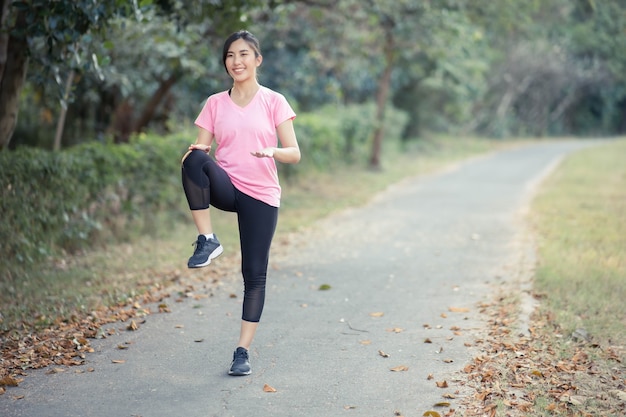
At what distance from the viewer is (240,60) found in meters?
4.84

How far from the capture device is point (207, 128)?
4.96m

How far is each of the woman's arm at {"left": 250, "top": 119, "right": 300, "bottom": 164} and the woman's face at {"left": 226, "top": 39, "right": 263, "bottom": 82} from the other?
0.38 meters

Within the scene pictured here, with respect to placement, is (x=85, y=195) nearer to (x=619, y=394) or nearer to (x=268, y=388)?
(x=268, y=388)

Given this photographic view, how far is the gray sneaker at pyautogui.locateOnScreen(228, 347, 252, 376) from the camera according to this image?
5152mm

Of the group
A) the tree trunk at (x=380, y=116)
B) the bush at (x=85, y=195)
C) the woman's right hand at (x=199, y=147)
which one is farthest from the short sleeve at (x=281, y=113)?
the tree trunk at (x=380, y=116)

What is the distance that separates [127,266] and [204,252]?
4.59 m

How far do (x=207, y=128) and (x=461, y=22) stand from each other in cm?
1341

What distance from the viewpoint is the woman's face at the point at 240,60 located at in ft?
15.9

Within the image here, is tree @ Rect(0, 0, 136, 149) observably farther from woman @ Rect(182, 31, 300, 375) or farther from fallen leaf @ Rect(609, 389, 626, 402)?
fallen leaf @ Rect(609, 389, 626, 402)

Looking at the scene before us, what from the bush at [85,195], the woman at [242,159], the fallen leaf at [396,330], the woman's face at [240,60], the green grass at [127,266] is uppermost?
the woman's face at [240,60]

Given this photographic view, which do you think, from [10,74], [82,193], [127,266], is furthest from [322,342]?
[10,74]

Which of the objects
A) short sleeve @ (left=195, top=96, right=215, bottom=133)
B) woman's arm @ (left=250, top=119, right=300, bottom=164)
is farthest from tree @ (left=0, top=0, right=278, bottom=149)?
woman's arm @ (left=250, top=119, right=300, bottom=164)

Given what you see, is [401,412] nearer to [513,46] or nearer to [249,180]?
[249,180]

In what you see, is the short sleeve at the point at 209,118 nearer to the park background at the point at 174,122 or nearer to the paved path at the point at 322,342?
the paved path at the point at 322,342
